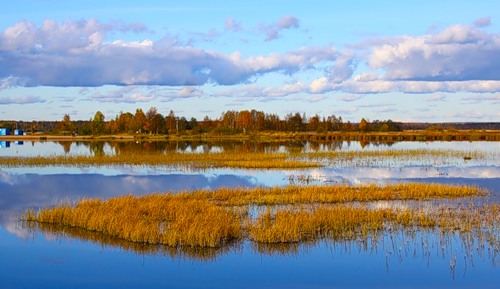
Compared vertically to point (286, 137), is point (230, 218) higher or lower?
lower

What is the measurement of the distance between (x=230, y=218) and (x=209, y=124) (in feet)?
487

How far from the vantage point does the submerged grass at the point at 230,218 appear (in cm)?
1549

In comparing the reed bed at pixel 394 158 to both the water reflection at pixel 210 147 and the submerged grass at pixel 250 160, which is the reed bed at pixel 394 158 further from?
the water reflection at pixel 210 147

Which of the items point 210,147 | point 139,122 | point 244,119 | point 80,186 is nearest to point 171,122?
point 139,122

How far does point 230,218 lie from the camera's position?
17.4 m

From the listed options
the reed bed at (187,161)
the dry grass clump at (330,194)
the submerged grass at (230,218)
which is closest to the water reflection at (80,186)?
the submerged grass at (230,218)

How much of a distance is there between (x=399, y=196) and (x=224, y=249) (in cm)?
1105

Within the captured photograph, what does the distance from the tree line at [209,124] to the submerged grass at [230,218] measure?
296 ft

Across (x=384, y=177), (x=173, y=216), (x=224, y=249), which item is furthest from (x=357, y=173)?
(x=224, y=249)

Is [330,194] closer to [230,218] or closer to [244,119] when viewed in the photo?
[230,218]

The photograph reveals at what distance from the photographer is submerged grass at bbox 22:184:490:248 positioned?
50.8 feet

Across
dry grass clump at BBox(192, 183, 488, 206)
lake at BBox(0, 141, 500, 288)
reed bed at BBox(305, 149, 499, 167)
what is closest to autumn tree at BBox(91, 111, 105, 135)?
reed bed at BBox(305, 149, 499, 167)

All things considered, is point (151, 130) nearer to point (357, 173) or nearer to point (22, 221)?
point (357, 173)

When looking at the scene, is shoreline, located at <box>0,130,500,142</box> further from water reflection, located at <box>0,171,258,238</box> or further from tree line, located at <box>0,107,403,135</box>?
water reflection, located at <box>0,171,258,238</box>
